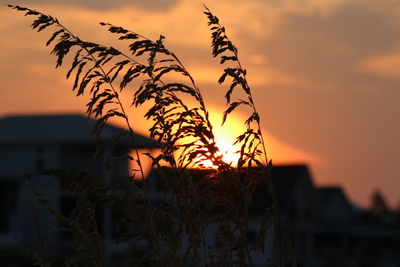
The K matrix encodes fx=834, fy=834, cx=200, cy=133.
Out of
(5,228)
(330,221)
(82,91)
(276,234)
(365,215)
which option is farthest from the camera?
(365,215)

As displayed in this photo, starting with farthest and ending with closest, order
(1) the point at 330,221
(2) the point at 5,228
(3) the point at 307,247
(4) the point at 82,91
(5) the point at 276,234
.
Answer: (1) the point at 330,221, (3) the point at 307,247, (2) the point at 5,228, (4) the point at 82,91, (5) the point at 276,234

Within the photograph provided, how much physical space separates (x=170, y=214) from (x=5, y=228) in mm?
35774

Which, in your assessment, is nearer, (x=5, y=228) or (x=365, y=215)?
(x=5, y=228)

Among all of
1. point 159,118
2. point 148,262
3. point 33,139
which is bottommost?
point 148,262

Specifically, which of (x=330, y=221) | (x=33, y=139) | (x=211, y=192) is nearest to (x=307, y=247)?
(x=330, y=221)

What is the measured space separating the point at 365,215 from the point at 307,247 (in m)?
42.9

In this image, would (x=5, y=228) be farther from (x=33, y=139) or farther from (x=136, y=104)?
(x=136, y=104)

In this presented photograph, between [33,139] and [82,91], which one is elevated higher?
[33,139]

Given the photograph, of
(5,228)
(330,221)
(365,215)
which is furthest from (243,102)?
(365,215)

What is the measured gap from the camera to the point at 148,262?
4.58 meters

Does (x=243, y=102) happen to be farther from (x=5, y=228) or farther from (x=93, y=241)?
(x=5, y=228)

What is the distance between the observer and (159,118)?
15.5 feet

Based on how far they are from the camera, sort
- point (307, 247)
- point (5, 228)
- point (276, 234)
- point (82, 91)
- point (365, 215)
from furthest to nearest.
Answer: point (365, 215)
point (307, 247)
point (5, 228)
point (82, 91)
point (276, 234)

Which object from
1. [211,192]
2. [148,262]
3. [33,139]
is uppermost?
[33,139]
